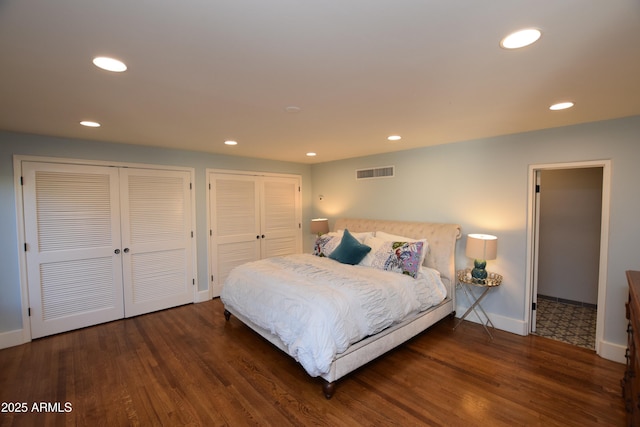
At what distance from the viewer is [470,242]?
325cm

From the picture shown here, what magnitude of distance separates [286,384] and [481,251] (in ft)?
8.00

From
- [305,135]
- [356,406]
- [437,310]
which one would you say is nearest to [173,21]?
[305,135]

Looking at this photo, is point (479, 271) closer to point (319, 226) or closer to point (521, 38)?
point (521, 38)

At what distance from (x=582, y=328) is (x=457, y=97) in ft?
11.1

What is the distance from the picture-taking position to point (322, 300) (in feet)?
8.05

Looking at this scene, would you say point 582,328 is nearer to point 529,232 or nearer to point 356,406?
point 529,232

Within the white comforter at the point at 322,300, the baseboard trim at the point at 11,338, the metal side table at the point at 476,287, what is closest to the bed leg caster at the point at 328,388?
the white comforter at the point at 322,300

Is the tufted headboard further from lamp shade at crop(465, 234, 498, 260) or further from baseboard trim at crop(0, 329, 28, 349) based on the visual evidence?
baseboard trim at crop(0, 329, 28, 349)

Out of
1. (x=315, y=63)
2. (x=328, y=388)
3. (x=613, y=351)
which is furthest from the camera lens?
(x=613, y=351)

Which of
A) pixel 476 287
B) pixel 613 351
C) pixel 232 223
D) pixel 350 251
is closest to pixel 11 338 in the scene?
pixel 232 223

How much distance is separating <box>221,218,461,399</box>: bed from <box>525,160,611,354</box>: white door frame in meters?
0.77

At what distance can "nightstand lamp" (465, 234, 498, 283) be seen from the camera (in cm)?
313

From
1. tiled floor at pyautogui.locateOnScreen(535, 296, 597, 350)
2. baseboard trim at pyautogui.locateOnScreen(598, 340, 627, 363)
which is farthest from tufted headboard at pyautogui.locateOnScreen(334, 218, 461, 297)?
baseboard trim at pyautogui.locateOnScreen(598, 340, 627, 363)

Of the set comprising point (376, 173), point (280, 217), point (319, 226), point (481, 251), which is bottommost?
point (481, 251)
